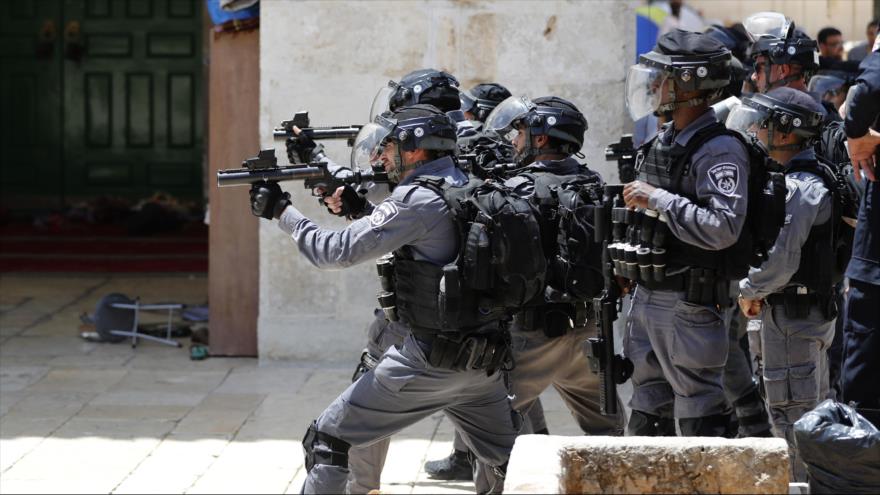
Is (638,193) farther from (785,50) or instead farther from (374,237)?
(785,50)

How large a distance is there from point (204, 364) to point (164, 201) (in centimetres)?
627

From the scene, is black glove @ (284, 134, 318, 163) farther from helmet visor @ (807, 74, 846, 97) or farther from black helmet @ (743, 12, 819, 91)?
helmet visor @ (807, 74, 846, 97)

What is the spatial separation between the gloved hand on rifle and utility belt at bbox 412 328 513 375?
136 centimetres

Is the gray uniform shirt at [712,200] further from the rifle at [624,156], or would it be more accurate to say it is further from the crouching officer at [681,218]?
the rifle at [624,156]

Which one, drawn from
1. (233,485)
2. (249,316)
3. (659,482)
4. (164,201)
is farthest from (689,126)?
(164,201)

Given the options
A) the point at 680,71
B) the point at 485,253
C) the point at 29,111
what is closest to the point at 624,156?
the point at 680,71

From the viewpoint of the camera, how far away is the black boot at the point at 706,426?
559 centimetres

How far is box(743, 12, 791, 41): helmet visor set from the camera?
743cm

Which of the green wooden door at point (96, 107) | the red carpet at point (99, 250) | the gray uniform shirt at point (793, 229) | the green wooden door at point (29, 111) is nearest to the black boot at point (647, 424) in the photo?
the gray uniform shirt at point (793, 229)

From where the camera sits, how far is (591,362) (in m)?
5.67

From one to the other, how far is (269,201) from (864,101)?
229cm

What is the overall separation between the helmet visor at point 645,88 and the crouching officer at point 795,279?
0.68m

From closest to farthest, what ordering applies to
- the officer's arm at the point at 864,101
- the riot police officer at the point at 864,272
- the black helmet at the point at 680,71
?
1. the officer's arm at the point at 864,101
2. the riot police officer at the point at 864,272
3. the black helmet at the point at 680,71

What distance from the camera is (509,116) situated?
6391 mm
